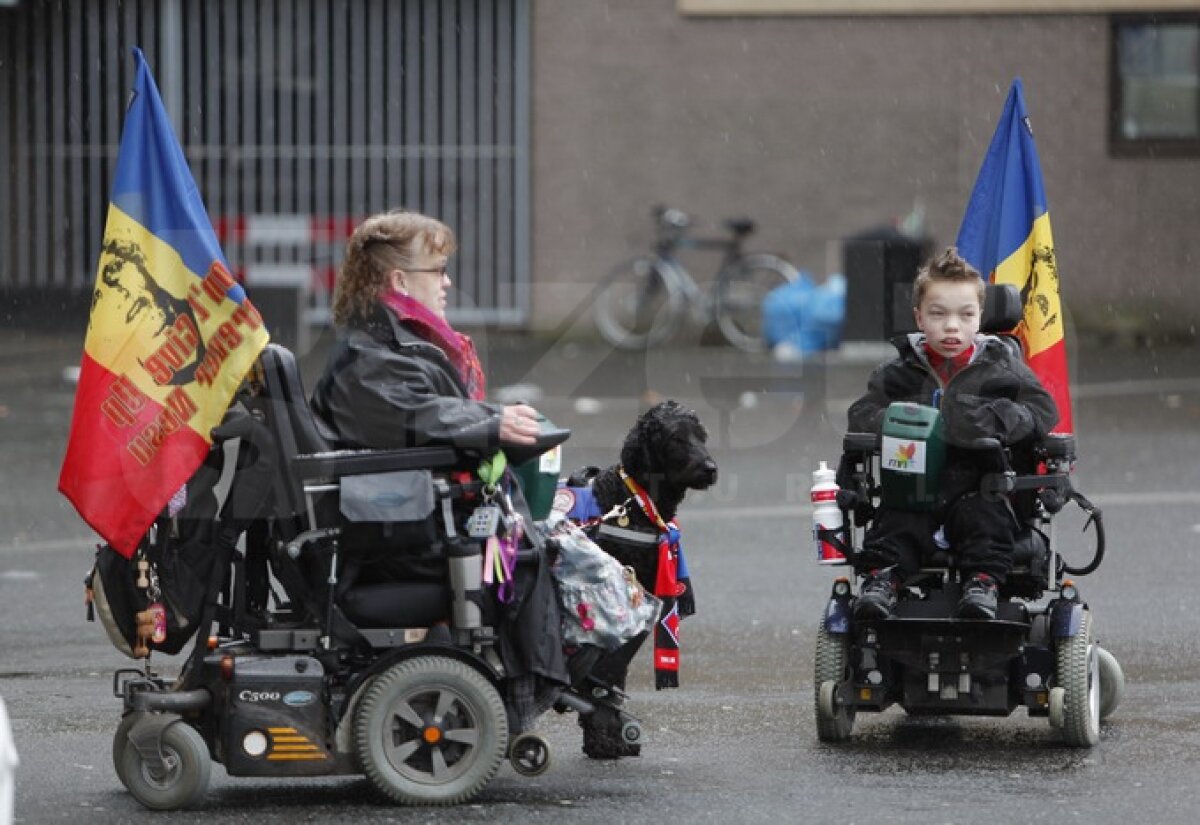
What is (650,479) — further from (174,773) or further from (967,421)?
(174,773)

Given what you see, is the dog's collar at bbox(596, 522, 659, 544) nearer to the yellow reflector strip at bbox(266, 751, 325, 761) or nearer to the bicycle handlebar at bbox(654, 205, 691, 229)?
the yellow reflector strip at bbox(266, 751, 325, 761)

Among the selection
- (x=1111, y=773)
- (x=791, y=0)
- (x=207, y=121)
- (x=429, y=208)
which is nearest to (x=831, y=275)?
(x=791, y=0)

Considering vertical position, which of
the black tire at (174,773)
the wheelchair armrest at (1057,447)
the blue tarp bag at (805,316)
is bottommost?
the black tire at (174,773)

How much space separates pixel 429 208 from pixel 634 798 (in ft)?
58.8

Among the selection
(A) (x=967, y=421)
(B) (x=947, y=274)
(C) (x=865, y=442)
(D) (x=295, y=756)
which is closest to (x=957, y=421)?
(A) (x=967, y=421)

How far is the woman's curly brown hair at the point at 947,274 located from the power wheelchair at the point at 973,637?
0.47 m

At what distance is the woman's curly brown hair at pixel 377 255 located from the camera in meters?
6.61

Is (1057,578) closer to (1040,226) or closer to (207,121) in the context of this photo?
(1040,226)

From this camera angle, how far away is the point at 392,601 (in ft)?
21.2

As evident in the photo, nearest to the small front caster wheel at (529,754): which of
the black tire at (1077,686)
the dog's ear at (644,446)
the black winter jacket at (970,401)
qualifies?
the dog's ear at (644,446)

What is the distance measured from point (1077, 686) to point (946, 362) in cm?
113

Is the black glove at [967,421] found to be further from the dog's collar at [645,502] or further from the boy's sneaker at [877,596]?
the dog's collar at [645,502]

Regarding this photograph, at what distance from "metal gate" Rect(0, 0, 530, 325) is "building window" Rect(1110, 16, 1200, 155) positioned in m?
6.21

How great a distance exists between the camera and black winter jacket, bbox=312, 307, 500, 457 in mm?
6355
